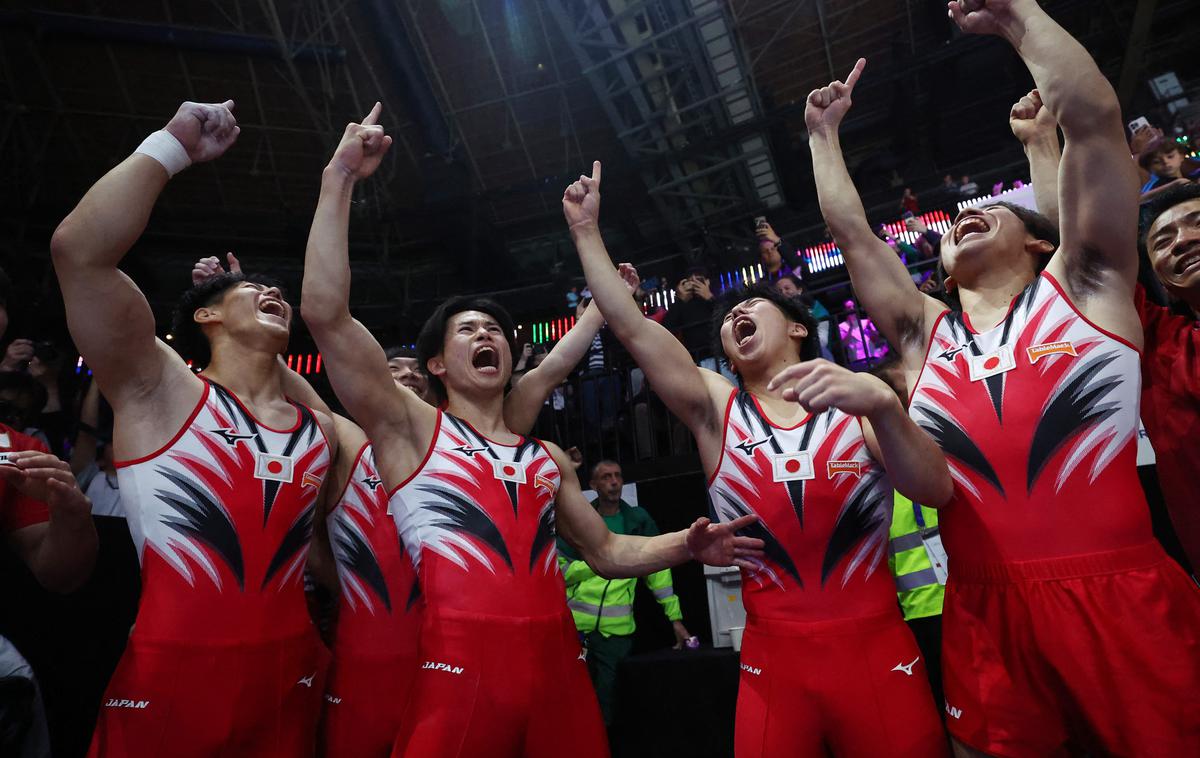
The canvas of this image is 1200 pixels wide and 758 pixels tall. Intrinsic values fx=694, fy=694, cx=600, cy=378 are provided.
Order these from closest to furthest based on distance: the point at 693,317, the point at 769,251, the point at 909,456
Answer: the point at 909,456 → the point at 769,251 → the point at 693,317

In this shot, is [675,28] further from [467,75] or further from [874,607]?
[874,607]

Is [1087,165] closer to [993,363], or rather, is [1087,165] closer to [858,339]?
[993,363]

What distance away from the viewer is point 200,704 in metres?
2.16

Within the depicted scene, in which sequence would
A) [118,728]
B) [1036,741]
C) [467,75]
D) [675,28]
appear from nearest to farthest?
[1036,741] → [118,728] → [675,28] → [467,75]

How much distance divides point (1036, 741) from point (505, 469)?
1.84m

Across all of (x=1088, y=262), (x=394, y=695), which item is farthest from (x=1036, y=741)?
(x=394, y=695)

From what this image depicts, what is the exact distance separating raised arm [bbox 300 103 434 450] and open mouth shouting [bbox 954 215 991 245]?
2185 millimetres

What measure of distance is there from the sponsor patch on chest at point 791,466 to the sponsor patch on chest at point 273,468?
179 cm

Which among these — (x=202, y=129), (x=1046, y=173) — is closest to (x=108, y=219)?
(x=202, y=129)

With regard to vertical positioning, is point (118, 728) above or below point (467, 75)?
below

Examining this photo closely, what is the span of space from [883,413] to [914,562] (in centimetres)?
275

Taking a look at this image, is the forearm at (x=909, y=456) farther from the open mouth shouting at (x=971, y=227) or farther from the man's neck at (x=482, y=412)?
the man's neck at (x=482, y=412)

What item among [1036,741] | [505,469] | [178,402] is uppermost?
[178,402]

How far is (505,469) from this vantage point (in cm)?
267
